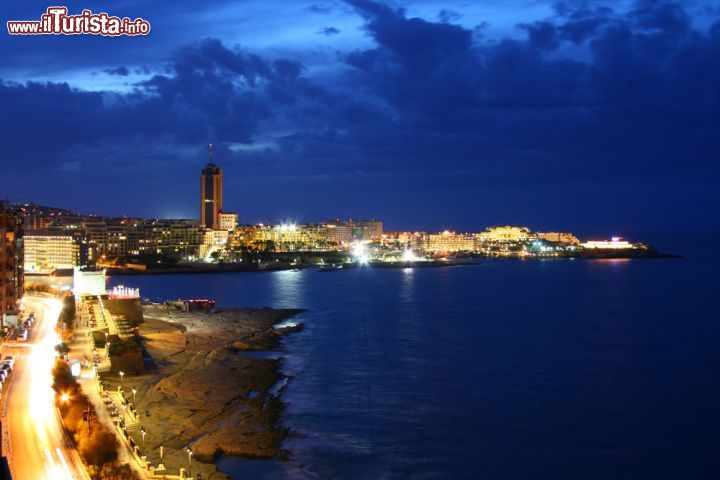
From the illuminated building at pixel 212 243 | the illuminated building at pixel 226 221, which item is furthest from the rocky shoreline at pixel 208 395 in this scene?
the illuminated building at pixel 226 221

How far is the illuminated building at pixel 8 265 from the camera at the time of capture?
19.8 m

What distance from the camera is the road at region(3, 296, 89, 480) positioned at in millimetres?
8141

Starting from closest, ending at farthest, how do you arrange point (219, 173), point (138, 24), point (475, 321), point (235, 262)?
point (138, 24), point (475, 321), point (235, 262), point (219, 173)

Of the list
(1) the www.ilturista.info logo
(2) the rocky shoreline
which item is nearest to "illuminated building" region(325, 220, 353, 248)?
(2) the rocky shoreline

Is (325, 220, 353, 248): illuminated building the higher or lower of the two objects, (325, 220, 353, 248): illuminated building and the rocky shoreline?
the higher

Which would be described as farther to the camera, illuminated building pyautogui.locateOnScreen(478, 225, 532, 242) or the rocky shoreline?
illuminated building pyautogui.locateOnScreen(478, 225, 532, 242)

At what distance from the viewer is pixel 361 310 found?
32031mm

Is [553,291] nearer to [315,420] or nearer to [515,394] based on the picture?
[515,394]

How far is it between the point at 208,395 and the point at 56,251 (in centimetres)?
5871

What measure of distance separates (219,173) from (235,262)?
1764 inches

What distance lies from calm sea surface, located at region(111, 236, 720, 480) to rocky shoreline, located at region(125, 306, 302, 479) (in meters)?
0.44

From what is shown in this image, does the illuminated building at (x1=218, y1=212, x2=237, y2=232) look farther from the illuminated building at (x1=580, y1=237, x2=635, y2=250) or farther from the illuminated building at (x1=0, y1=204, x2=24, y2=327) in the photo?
the illuminated building at (x1=0, y1=204, x2=24, y2=327)

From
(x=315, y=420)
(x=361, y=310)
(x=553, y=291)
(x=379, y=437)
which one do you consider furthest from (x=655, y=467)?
(x=553, y=291)

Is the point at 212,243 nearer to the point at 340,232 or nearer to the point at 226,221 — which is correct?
the point at 226,221
